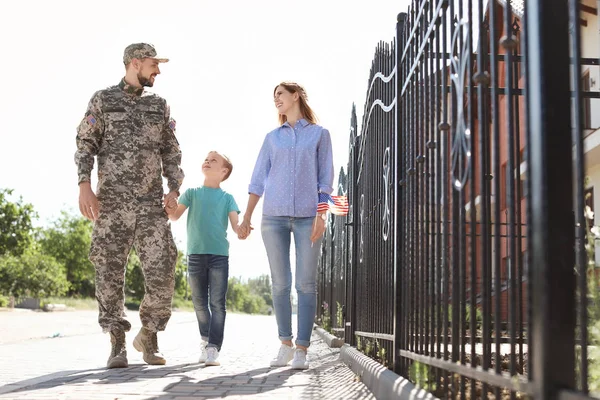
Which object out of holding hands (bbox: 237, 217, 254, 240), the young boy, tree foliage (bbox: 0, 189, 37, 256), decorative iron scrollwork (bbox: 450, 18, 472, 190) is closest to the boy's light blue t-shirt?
the young boy

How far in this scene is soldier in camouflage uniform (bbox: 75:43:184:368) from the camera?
5.68 metres

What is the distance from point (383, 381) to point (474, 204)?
1.63 meters

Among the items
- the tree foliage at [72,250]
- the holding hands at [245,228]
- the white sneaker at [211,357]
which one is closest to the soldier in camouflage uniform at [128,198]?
the white sneaker at [211,357]

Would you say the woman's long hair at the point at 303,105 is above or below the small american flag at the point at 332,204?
above

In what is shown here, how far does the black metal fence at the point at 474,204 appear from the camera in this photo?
70.5 inches

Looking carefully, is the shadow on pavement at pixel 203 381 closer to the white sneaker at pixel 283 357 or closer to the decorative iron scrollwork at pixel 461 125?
the white sneaker at pixel 283 357

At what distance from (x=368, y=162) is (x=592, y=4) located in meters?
12.4

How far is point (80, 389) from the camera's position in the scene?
4.31 m

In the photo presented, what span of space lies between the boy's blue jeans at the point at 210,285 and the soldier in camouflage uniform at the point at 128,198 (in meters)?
0.69

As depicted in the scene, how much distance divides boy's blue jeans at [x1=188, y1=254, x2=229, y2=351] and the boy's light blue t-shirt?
0.27ft

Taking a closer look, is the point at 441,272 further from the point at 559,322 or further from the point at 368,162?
the point at 368,162

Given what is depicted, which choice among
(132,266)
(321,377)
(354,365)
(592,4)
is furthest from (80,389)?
(132,266)

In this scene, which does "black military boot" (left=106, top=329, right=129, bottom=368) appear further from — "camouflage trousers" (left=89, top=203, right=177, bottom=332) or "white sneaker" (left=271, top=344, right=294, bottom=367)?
"white sneaker" (left=271, top=344, right=294, bottom=367)

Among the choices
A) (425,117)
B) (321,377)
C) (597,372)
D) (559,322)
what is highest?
(425,117)
